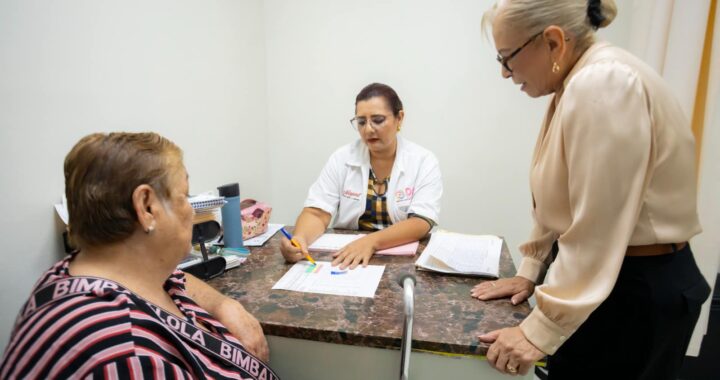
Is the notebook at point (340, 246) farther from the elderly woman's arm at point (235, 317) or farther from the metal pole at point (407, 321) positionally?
the metal pole at point (407, 321)

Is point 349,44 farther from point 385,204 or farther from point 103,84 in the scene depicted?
point 103,84

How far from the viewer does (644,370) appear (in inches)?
36.9

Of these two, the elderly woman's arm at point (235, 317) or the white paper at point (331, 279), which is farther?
the white paper at point (331, 279)

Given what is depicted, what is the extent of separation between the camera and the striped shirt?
1.85ft

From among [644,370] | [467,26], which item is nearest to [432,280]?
[644,370]


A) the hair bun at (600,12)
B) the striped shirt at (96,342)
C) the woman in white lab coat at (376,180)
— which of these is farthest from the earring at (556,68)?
the striped shirt at (96,342)

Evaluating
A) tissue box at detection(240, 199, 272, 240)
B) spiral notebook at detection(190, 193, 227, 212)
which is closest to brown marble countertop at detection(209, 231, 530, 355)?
spiral notebook at detection(190, 193, 227, 212)

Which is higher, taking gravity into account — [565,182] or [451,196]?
[565,182]

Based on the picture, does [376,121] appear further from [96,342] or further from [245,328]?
[96,342]

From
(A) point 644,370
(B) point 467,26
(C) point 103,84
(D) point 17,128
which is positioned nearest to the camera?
(A) point 644,370

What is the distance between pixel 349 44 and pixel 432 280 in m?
1.91

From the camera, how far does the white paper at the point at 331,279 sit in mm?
1112

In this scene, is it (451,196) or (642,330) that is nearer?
(642,330)

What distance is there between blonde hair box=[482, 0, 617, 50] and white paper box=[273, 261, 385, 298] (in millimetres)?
788
